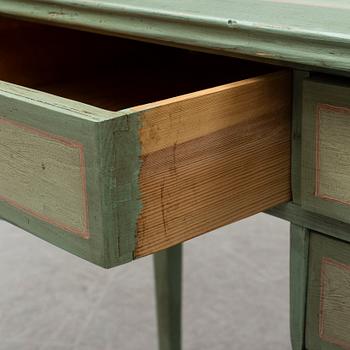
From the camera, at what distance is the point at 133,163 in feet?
1.76

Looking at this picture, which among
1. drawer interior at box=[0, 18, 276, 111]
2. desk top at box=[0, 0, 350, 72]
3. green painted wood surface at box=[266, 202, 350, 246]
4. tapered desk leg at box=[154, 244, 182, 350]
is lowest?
tapered desk leg at box=[154, 244, 182, 350]

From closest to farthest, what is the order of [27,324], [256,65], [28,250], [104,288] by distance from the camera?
1. [256,65]
2. [27,324]
3. [104,288]
4. [28,250]

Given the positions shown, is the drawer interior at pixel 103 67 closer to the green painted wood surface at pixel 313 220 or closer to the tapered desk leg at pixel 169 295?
the green painted wood surface at pixel 313 220

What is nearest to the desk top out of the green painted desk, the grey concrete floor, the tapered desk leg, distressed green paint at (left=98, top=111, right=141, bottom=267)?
the green painted desk

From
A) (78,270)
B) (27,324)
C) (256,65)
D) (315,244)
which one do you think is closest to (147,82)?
(256,65)

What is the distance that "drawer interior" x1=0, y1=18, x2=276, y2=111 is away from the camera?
0.91m

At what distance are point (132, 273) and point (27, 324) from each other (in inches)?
10.5

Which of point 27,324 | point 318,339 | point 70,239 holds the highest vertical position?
point 70,239

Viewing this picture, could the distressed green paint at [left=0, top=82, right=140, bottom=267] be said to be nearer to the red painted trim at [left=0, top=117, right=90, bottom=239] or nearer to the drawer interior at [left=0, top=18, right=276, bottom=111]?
the red painted trim at [left=0, top=117, right=90, bottom=239]

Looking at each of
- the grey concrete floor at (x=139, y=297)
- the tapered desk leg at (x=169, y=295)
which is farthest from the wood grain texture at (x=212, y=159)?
the grey concrete floor at (x=139, y=297)

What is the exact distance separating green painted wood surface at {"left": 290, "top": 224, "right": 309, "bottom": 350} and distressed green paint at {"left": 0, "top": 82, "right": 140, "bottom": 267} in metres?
0.20

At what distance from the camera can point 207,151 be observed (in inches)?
23.0

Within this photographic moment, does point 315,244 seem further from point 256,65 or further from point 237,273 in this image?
point 237,273

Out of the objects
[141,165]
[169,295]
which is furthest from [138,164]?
[169,295]
